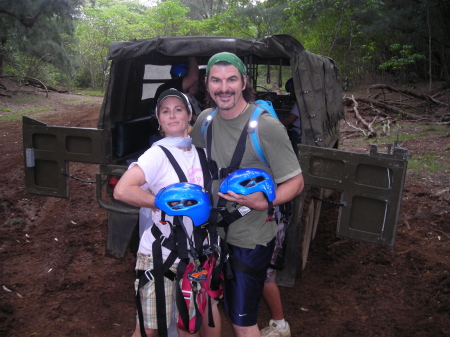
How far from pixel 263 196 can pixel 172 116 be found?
76 cm

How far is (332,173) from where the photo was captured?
9.87 feet

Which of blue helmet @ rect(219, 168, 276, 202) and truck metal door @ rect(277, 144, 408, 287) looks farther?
truck metal door @ rect(277, 144, 408, 287)

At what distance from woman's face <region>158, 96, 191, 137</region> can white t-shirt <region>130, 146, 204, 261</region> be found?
124 mm

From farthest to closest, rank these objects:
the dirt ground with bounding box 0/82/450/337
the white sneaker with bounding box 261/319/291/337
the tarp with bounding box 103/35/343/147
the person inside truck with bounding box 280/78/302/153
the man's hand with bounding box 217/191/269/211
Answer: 1. the person inside truck with bounding box 280/78/302/153
2. the tarp with bounding box 103/35/343/147
3. the dirt ground with bounding box 0/82/450/337
4. the white sneaker with bounding box 261/319/291/337
5. the man's hand with bounding box 217/191/269/211

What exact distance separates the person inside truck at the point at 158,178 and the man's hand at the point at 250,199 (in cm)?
31

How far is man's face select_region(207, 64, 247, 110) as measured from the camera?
2432 millimetres

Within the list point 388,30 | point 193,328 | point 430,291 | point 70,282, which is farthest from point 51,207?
point 388,30

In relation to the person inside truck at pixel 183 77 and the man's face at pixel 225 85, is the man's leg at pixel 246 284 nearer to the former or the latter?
the man's face at pixel 225 85

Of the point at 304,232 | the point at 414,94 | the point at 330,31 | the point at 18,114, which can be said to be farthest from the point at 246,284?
the point at 330,31

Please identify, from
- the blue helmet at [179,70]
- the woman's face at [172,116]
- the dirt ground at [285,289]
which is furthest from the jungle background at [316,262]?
the blue helmet at [179,70]

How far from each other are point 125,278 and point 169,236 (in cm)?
197

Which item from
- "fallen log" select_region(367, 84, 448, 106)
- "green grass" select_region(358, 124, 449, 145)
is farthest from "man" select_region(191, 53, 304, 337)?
"fallen log" select_region(367, 84, 448, 106)

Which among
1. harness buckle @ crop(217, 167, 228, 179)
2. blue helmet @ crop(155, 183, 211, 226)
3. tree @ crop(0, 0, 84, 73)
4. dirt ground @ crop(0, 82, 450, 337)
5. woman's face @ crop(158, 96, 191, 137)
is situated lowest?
dirt ground @ crop(0, 82, 450, 337)

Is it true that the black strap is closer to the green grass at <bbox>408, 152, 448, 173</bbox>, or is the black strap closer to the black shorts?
the black shorts
